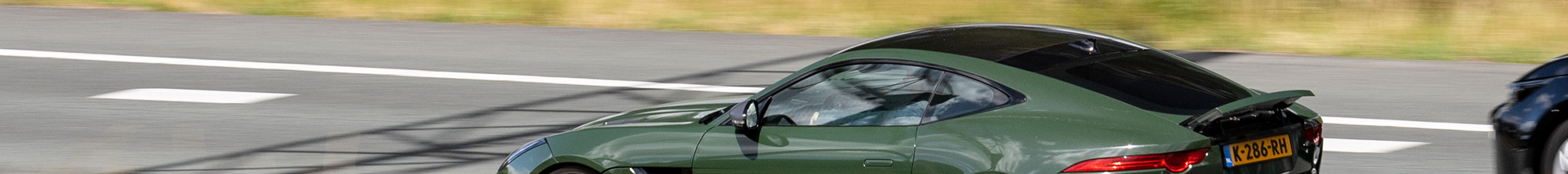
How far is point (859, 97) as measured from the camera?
17.4 feet

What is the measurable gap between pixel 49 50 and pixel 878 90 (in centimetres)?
919

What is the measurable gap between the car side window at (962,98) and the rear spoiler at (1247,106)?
1.91 ft

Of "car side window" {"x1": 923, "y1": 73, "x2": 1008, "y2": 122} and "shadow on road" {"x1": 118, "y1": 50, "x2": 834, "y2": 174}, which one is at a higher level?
"shadow on road" {"x1": 118, "y1": 50, "x2": 834, "y2": 174}

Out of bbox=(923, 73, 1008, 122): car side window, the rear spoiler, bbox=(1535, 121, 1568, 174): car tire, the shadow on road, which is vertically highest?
the shadow on road

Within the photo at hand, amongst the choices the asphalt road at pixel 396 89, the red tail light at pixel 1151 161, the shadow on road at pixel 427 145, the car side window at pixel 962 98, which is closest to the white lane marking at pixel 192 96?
the asphalt road at pixel 396 89

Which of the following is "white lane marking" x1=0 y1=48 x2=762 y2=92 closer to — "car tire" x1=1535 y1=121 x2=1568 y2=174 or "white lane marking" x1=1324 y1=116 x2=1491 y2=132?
"white lane marking" x1=1324 y1=116 x2=1491 y2=132

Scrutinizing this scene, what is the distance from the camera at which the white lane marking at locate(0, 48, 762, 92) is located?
416 inches

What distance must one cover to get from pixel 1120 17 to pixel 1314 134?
27.8ft

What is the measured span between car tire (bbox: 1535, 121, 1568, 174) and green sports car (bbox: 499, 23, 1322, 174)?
3.11ft

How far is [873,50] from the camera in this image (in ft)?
17.7

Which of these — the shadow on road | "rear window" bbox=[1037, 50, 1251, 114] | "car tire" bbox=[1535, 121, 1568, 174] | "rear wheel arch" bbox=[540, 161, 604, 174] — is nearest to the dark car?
"car tire" bbox=[1535, 121, 1568, 174]

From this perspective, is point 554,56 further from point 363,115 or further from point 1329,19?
point 1329,19

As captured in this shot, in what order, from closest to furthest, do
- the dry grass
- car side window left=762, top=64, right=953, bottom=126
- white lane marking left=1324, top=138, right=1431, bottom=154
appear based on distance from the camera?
1. car side window left=762, top=64, right=953, bottom=126
2. white lane marking left=1324, top=138, right=1431, bottom=154
3. the dry grass

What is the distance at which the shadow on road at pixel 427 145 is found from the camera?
759 cm
